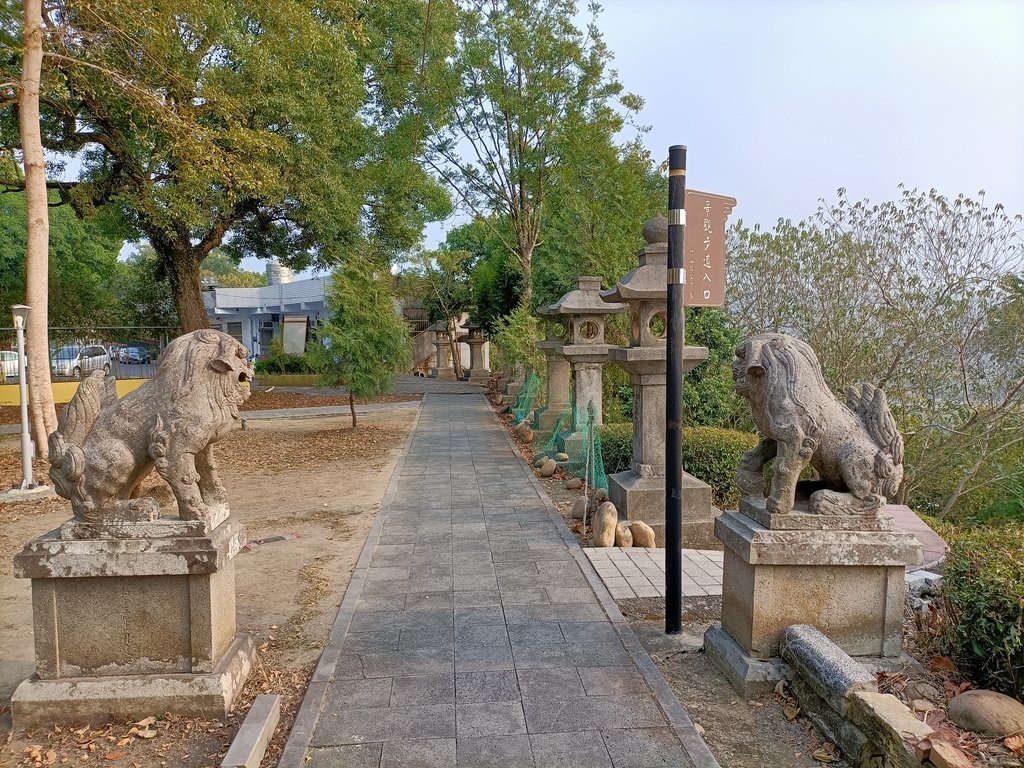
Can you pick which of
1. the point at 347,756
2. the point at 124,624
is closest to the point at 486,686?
the point at 347,756

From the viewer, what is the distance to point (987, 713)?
291 cm

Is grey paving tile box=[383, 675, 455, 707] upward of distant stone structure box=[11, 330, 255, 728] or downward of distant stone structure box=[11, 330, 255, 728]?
downward

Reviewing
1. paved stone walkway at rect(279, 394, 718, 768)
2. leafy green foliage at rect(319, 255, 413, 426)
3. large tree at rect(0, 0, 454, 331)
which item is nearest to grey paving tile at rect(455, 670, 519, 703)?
paved stone walkway at rect(279, 394, 718, 768)

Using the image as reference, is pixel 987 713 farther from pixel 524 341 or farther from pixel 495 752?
pixel 524 341

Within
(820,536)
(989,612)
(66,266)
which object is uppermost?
(66,266)

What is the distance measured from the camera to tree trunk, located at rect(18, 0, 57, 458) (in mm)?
8946

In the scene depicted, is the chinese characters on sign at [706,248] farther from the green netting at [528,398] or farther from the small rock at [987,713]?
the green netting at [528,398]

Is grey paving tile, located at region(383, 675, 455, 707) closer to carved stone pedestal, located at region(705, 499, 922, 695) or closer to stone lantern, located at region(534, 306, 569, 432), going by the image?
carved stone pedestal, located at region(705, 499, 922, 695)

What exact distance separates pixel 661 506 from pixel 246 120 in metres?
12.0

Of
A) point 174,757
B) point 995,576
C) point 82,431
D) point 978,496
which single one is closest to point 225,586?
point 174,757

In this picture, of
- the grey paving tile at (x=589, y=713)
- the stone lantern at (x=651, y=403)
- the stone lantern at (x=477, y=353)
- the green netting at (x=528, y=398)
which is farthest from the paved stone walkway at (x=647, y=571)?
the stone lantern at (x=477, y=353)

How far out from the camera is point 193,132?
1065 cm

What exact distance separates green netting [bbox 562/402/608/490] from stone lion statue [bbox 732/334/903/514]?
12.4 feet

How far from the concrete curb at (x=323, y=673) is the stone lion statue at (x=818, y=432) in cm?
272
